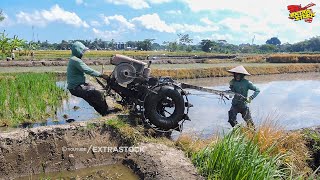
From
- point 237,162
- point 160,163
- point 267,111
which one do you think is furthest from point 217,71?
point 237,162

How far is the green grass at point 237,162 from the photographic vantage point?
12.6ft

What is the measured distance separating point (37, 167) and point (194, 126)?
364 centimetres

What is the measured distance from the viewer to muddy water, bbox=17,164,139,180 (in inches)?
188

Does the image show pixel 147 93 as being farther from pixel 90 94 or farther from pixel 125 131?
pixel 90 94

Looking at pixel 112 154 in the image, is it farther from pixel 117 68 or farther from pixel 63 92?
pixel 63 92

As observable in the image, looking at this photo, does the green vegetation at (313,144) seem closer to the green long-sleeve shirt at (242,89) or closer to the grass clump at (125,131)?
the green long-sleeve shirt at (242,89)

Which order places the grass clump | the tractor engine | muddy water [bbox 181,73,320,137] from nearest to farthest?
the grass clump, the tractor engine, muddy water [bbox 181,73,320,137]

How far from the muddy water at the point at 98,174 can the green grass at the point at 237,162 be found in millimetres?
1032

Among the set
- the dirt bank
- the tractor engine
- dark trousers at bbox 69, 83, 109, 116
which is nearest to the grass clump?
the dirt bank

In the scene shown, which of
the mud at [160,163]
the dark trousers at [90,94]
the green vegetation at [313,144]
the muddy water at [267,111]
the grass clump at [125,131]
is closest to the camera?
the mud at [160,163]

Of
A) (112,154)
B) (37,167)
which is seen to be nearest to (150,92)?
(112,154)

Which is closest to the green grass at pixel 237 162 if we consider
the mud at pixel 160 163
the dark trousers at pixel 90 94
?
the mud at pixel 160 163

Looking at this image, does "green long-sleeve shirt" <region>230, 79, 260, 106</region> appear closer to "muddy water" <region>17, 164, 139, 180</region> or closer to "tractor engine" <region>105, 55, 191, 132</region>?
"tractor engine" <region>105, 55, 191, 132</region>

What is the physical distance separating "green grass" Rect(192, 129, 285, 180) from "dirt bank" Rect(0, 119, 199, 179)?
25cm
